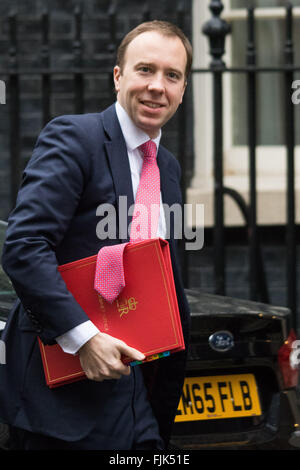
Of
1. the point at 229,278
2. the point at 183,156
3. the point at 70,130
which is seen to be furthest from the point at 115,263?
the point at 229,278

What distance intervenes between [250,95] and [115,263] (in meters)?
3.15

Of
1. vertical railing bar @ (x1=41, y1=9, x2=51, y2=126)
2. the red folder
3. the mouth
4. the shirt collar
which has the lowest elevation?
the red folder

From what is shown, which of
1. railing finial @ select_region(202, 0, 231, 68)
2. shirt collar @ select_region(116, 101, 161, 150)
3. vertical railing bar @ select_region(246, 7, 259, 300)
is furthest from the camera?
vertical railing bar @ select_region(246, 7, 259, 300)

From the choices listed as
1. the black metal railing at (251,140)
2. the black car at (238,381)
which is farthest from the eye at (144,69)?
the black metal railing at (251,140)

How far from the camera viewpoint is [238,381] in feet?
10.2

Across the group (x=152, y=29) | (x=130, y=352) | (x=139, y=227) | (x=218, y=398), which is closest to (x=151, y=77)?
(x=152, y=29)

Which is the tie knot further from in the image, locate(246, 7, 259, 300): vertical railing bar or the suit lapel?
locate(246, 7, 259, 300): vertical railing bar

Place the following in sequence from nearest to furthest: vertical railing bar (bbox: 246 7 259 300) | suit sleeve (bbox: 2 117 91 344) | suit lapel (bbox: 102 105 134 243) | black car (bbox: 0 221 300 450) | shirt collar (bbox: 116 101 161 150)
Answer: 1. suit sleeve (bbox: 2 117 91 344)
2. suit lapel (bbox: 102 105 134 243)
3. shirt collar (bbox: 116 101 161 150)
4. black car (bbox: 0 221 300 450)
5. vertical railing bar (bbox: 246 7 259 300)

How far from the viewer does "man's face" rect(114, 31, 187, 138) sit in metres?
2.35

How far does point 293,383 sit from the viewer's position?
322cm

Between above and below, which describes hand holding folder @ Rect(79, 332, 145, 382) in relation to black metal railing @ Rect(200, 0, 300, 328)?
below

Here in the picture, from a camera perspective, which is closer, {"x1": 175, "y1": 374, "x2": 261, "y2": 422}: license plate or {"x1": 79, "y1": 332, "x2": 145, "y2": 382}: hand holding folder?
{"x1": 79, "y1": 332, "x2": 145, "y2": 382}: hand holding folder

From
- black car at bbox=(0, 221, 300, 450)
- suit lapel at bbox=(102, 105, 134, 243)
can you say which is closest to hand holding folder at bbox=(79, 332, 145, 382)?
suit lapel at bbox=(102, 105, 134, 243)

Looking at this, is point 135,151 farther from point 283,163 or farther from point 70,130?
point 283,163
